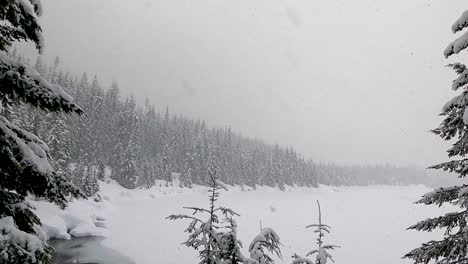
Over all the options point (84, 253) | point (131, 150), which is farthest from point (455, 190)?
point (131, 150)

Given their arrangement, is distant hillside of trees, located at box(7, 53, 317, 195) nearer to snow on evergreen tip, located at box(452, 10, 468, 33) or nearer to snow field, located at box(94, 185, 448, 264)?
snow field, located at box(94, 185, 448, 264)

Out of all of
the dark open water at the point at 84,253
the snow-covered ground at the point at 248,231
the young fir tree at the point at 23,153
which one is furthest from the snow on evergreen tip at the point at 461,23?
the dark open water at the point at 84,253

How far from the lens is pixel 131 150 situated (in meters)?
68.3

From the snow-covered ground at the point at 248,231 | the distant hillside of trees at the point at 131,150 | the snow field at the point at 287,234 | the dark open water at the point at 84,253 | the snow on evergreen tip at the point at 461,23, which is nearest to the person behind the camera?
the snow on evergreen tip at the point at 461,23

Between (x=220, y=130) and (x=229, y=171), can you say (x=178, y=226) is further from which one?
(x=220, y=130)

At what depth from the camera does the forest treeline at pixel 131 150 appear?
49219mm

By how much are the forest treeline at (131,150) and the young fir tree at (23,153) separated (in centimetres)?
3483

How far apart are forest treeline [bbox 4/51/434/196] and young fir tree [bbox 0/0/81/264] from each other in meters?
34.8

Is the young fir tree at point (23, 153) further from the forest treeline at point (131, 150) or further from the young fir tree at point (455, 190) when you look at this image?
the forest treeline at point (131, 150)

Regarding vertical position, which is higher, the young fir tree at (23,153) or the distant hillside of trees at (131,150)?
the distant hillside of trees at (131,150)

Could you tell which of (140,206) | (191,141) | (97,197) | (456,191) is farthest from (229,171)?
(456,191)

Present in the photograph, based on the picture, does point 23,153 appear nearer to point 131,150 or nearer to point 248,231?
point 248,231

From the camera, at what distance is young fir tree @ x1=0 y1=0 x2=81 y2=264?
291 cm

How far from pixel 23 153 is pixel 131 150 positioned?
67672 mm
